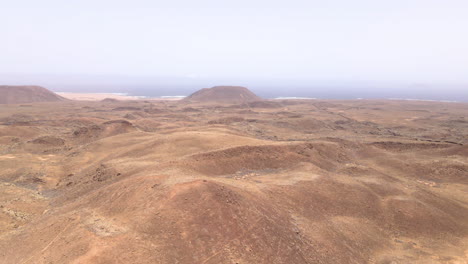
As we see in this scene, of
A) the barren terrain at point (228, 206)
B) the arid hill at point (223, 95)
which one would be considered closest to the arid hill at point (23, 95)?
the arid hill at point (223, 95)

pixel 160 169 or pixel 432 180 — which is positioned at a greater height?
pixel 160 169

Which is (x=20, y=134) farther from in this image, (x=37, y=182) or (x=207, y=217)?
(x=207, y=217)

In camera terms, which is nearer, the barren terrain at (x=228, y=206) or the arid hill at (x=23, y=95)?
the barren terrain at (x=228, y=206)

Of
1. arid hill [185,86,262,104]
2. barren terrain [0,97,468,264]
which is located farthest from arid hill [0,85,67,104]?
barren terrain [0,97,468,264]

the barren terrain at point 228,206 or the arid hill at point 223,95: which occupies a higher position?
the arid hill at point 223,95

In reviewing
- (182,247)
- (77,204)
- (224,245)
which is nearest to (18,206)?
(77,204)

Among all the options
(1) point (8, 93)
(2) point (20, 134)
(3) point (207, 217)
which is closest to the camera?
(3) point (207, 217)

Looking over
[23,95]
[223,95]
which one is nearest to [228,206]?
[223,95]

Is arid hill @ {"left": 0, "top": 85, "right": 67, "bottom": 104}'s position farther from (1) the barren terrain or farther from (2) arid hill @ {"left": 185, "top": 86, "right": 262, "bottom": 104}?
(1) the barren terrain

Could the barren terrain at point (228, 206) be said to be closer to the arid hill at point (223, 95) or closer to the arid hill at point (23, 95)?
the arid hill at point (23, 95)
